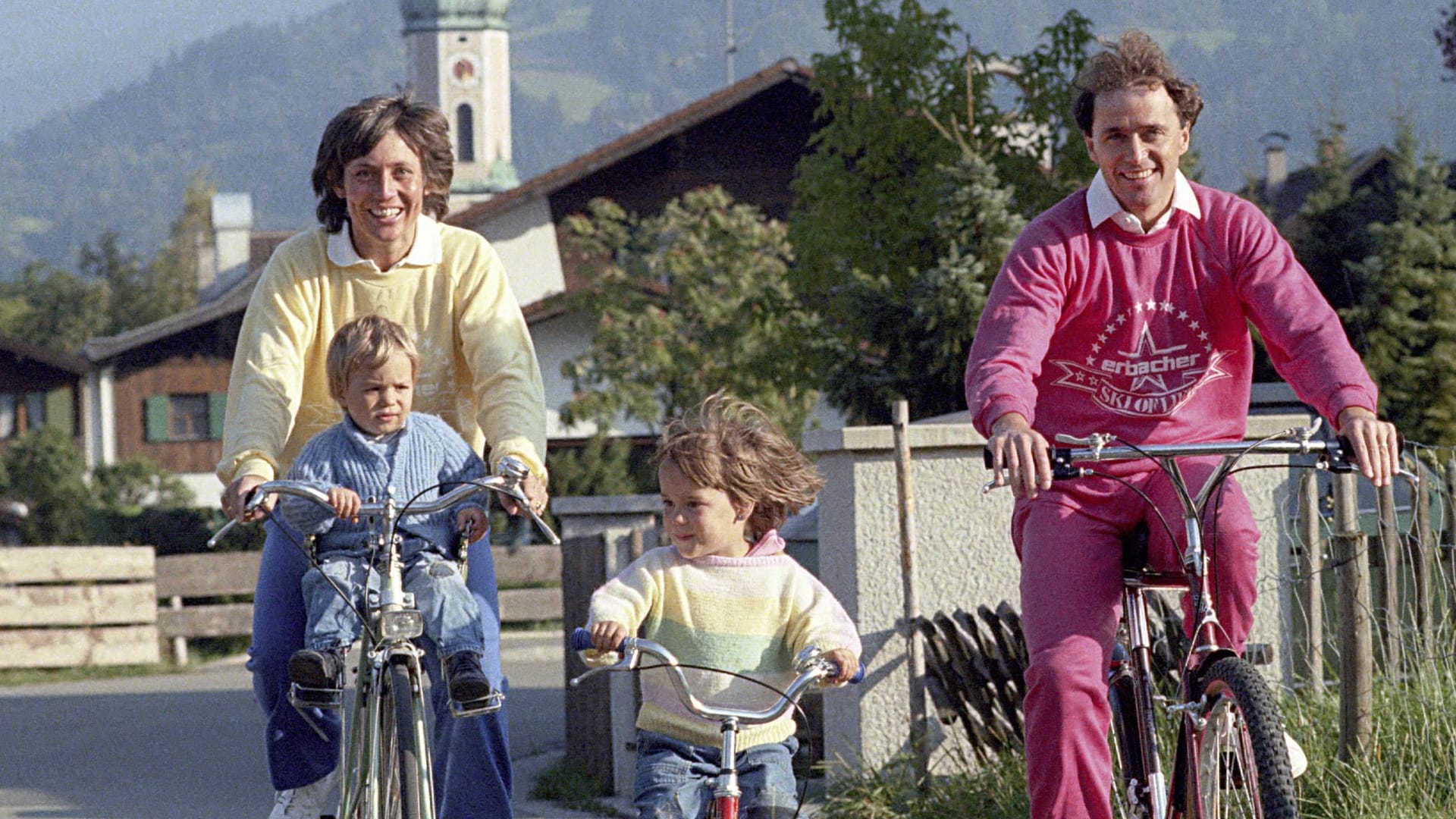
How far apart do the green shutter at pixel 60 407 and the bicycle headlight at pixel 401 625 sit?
165 ft

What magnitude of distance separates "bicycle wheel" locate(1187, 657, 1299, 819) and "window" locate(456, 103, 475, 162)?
103967mm

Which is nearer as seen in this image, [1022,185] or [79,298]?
[1022,185]

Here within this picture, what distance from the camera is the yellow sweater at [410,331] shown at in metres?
5.00

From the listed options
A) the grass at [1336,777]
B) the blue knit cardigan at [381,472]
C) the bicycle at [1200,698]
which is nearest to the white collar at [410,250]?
the blue knit cardigan at [381,472]

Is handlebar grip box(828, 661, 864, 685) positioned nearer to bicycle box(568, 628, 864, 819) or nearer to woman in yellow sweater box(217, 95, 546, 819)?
bicycle box(568, 628, 864, 819)

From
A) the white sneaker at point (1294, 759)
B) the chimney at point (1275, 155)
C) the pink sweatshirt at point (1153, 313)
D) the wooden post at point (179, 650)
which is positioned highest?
the chimney at point (1275, 155)

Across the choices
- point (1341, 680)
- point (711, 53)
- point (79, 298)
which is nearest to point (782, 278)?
point (1341, 680)

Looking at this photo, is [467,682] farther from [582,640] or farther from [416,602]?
[582,640]

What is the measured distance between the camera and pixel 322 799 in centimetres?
507

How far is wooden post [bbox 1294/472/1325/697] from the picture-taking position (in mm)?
7090

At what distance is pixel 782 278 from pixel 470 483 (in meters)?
10.1

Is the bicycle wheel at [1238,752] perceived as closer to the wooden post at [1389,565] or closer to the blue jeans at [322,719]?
the blue jeans at [322,719]

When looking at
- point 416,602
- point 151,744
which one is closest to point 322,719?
point 416,602

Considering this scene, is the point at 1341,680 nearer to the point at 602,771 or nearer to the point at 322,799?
the point at 322,799
